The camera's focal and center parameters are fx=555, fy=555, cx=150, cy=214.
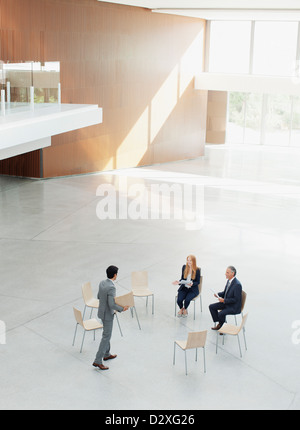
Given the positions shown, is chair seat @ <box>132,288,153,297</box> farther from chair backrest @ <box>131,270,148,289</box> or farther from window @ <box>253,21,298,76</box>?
window @ <box>253,21,298,76</box>

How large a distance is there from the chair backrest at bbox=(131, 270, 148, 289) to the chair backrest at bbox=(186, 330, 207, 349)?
8.08 feet

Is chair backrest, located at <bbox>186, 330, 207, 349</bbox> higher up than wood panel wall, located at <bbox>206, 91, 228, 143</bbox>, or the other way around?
wood panel wall, located at <bbox>206, 91, 228, 143</bbox>

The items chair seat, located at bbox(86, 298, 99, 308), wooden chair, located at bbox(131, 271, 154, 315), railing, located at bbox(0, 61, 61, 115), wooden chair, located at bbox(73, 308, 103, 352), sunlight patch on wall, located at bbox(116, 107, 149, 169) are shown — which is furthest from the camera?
sunlight patch on wall, located at bbox(116, 107, 149, 169)

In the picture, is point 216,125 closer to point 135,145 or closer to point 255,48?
point 255,48

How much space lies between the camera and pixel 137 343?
27.6 feet

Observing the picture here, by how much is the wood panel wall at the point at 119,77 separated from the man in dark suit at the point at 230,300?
402 inches

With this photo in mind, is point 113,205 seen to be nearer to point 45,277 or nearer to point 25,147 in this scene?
point 25,147

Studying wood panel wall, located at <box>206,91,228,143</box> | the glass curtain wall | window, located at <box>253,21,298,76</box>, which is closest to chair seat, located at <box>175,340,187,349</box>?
the glass curtain wall

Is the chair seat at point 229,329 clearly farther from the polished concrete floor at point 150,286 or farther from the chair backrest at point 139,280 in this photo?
the chair backrest at point 139,280

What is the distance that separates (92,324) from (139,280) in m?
1.75

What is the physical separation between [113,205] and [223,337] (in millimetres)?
8789

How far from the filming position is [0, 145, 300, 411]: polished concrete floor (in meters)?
7.20

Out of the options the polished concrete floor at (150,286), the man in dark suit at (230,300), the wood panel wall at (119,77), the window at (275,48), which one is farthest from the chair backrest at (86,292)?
the window at (275,48)
